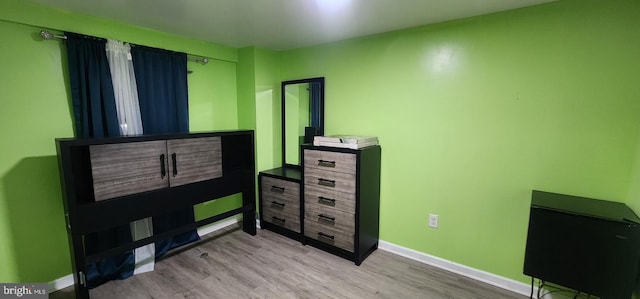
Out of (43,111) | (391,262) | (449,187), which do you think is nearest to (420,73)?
(449,187)

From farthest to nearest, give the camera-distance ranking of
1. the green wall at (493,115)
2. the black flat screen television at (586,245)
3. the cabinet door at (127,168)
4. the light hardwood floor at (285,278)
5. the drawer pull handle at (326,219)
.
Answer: the drawer pull handle at (326,219), the light hardwood floor at (285,278), the cabinet door at (127,168), the green wall at (493,115), the black flat screen television at (586,245)

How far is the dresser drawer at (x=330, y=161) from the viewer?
2.35 meters

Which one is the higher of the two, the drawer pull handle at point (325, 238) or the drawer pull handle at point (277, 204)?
the drawer pull handle at point (277, 204)

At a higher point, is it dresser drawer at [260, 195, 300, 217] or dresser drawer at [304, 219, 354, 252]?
Result: dresser drawer at [260, 195, 300, 217]

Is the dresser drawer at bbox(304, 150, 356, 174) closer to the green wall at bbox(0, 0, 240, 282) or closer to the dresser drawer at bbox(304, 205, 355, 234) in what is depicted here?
the dresser drawer at bbox(304, 205, 355, 234)

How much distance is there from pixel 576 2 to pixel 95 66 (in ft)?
11.5

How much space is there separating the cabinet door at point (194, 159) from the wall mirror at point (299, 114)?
89 cm

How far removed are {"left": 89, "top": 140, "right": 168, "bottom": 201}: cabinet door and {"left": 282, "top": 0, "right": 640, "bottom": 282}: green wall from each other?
1.81 meters


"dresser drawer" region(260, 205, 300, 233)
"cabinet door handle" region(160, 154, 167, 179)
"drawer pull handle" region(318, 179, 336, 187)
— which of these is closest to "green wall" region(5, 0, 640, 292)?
"drawer pull handle" region(318, 179, 336, 187)

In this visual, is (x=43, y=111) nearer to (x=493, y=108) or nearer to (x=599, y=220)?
(x=493, y=108)

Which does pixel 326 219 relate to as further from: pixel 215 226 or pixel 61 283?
pixel 61 283

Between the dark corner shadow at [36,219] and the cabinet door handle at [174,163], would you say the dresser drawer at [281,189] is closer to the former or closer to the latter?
the cabinet door handle at [174,163]

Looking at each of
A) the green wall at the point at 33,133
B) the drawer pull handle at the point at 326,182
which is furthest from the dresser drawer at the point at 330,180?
the green wall at the point at 33,133

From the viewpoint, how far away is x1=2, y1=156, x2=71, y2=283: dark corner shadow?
1.88 metres
